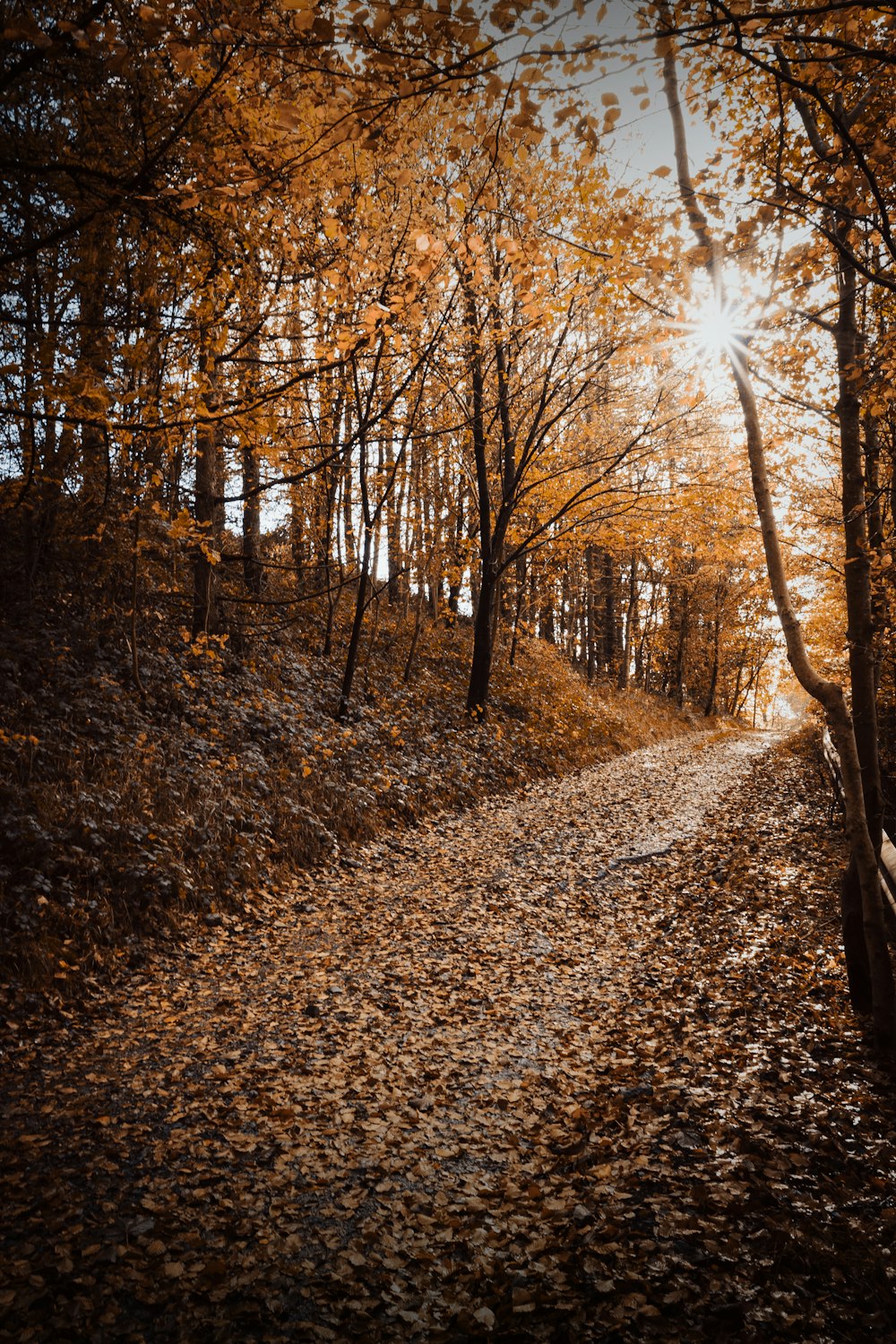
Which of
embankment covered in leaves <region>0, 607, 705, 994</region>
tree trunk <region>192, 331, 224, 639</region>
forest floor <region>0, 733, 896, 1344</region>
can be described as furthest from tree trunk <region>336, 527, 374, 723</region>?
forest floor <region>0, 733, 896, 1344</region>

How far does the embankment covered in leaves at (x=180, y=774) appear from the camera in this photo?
5.52m

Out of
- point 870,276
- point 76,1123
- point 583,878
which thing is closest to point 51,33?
point 870,276

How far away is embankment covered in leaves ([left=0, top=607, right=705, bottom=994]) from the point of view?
5.52 m

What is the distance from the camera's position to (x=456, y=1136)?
375cm

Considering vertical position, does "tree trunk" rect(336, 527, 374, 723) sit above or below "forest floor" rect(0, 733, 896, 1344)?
above

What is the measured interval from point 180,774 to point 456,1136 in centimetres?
509

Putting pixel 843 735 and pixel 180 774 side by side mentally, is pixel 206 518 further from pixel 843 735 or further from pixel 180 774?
pixel 843 735

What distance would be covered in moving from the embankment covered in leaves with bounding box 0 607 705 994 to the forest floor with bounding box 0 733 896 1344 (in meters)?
0.58

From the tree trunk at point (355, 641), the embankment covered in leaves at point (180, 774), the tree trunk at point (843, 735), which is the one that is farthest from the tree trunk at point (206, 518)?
the tree trunk at point (843, 735)

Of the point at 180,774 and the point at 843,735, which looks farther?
the point at 180,774

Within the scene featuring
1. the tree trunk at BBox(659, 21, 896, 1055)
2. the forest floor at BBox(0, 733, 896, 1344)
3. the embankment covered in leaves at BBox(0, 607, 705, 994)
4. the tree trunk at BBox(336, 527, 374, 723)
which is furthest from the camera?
the tree trunk at BBox(336, 527, 374, 723)

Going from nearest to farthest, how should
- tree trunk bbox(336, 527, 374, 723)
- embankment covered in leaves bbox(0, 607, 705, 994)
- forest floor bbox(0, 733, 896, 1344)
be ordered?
1. forest floor bbox(0, 733, 896, 1344)
2. embankment covered in leaves bbox(0, 607, 705, 994)
3. tree trunk bbox(336, 527, 374, 723)

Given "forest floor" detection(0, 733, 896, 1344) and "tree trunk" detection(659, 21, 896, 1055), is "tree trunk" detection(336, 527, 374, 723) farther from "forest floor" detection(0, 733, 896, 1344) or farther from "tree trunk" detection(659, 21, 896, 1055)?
"tree trunk" detection(659, 21, 896, 1055)

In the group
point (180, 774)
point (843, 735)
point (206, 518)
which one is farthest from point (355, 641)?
point (843, 735)
